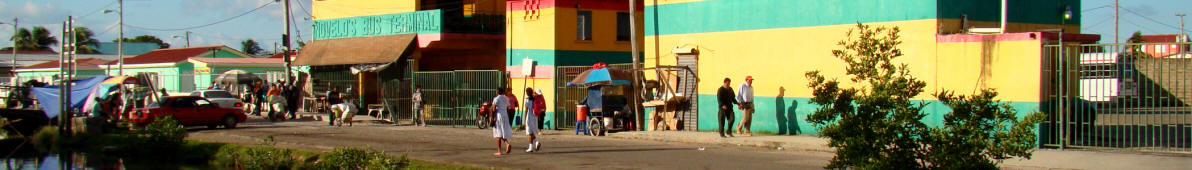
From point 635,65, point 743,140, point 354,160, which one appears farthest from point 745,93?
point 354,160

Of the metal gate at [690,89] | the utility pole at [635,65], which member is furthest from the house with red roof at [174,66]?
the metal gate at [690,89]


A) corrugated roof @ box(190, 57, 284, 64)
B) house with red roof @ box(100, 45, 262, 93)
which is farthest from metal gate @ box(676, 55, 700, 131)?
corrugated roof @ box(190, 57, 284, 64)

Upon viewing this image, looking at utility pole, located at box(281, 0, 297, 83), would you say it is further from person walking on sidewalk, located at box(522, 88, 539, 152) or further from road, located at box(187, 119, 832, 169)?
person walking on sidewalk, located at box(522, 88, 539, 152)

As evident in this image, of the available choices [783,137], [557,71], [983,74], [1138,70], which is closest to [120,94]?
[557,71]

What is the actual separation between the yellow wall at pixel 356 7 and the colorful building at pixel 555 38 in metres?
5.01

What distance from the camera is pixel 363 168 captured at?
40.7ft

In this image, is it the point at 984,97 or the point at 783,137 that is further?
the point at 783,137

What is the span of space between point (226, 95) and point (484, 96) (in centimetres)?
1518

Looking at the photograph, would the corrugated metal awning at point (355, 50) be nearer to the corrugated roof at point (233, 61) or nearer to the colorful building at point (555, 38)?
the colorful building at point (555, 38)

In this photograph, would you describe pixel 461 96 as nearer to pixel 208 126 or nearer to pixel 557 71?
pixel 557 71

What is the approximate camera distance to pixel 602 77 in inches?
837

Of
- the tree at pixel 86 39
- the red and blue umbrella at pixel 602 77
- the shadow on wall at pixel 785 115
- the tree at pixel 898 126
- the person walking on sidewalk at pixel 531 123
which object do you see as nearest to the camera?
the tree at pixel 898 126

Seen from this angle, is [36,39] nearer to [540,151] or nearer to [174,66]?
[174,66]

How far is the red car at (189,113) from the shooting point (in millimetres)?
25156
